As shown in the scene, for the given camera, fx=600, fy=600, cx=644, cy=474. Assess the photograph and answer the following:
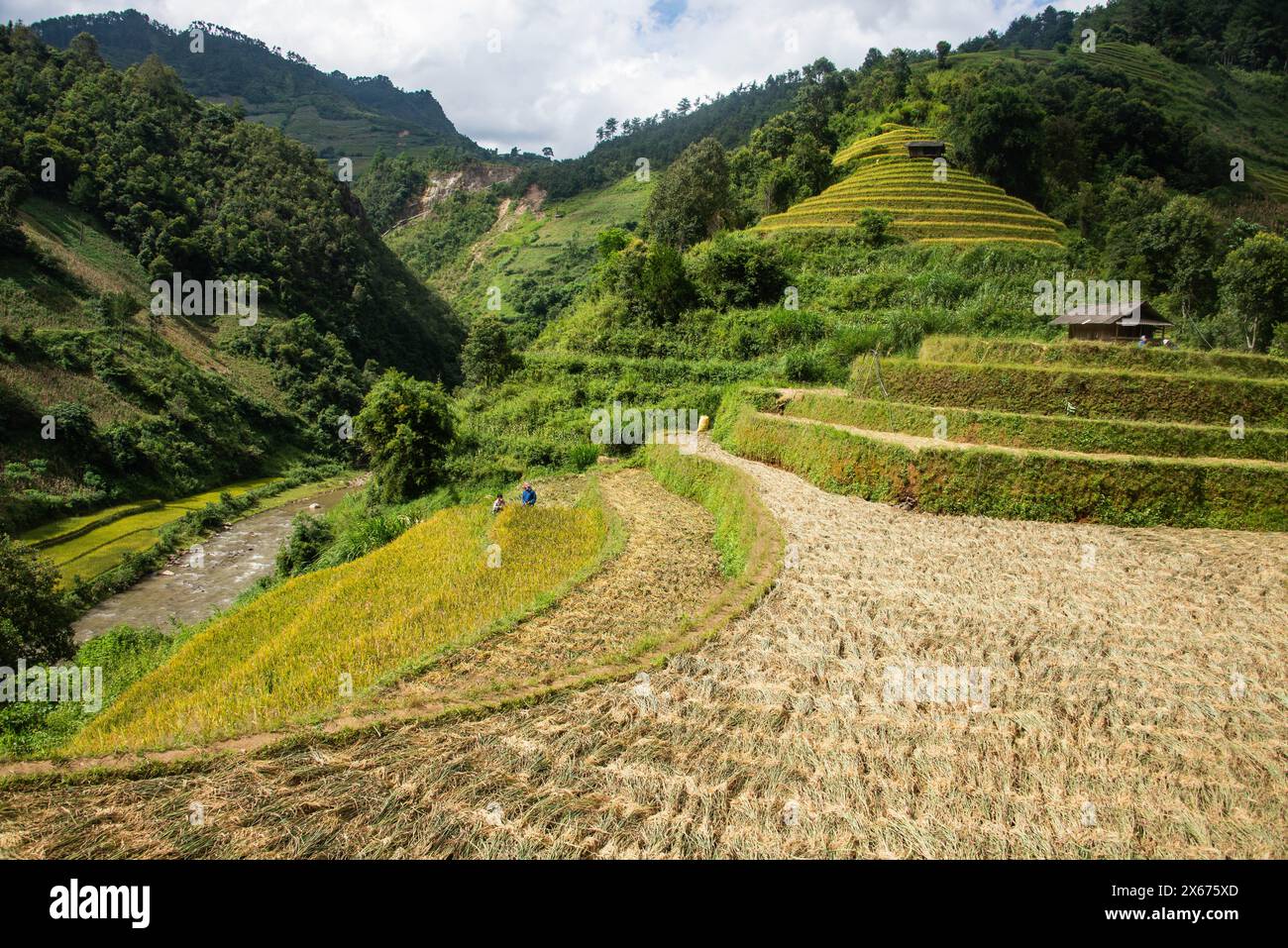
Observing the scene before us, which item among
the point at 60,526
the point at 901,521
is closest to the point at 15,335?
the point at 60,526

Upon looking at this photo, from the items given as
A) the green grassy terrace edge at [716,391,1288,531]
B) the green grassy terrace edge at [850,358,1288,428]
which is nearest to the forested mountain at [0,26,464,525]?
the green grassy terrace edge at [716,391,1288,531]

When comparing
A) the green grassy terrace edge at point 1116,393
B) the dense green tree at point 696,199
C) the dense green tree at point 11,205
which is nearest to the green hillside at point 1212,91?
the dense green tree at point 696,199

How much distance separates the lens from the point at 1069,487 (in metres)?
11.6

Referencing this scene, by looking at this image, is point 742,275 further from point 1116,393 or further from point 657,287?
point 1116,393

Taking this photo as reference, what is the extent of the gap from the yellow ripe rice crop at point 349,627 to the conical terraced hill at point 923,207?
99.2 ft

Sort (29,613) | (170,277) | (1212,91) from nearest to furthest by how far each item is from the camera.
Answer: (29,613), (170,277), (1212,91)

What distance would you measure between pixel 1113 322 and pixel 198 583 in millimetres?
32818

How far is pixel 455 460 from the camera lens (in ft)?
89.0

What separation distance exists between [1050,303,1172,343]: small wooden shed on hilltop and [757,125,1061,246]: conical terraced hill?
14569 mm

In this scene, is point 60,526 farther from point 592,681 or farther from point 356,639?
point 592,681

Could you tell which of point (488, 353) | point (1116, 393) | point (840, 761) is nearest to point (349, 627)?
point (840, 761)

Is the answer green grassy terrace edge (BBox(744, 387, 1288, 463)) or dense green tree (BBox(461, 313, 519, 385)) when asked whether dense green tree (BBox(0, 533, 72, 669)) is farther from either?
dense green tree (BBox(461, 313, 519, 385))

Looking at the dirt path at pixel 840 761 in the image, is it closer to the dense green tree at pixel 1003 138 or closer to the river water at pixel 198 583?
the river water at pixel 198 583
